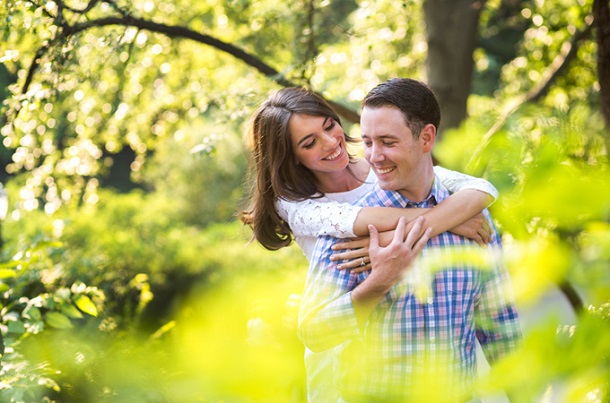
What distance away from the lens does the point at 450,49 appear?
5590 millimetres

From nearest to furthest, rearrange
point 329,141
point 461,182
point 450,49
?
point 461,182, point 329,141, point 450,49

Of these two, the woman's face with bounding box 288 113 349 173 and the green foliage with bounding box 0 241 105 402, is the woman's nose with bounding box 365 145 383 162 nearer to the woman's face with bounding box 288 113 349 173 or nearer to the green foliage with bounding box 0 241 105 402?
the woman's face with bounding box 288 113 349 173

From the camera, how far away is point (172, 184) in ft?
59.1

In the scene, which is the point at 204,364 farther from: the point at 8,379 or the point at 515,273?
the point at 8,379

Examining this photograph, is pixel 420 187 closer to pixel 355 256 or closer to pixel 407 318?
pixel 355 256

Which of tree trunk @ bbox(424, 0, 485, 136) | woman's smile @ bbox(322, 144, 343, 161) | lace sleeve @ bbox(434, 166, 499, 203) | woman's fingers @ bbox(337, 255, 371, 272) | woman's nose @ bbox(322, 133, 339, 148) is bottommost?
woman's fingers @ bbox(337, 255, 371, 272)

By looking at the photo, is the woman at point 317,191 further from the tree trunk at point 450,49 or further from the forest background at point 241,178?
the tree trunk at point 450,49

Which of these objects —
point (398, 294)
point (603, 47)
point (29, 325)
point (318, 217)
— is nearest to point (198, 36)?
point (29, 325)

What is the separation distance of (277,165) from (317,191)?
221 mm

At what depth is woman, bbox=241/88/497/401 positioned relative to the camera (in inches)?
87.7

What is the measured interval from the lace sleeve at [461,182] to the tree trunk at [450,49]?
2987mm

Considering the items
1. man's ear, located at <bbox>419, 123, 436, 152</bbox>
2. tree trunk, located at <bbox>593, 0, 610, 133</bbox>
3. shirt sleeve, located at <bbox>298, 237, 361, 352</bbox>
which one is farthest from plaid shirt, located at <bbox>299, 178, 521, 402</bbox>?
tree trunk, located at <bbox>593, 0, 610, 133</bbox>

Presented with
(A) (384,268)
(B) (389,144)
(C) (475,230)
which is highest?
(B) (389,144)

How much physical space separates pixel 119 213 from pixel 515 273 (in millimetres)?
10954
